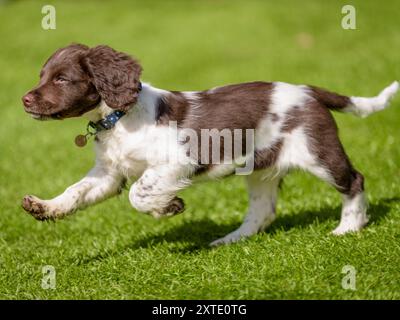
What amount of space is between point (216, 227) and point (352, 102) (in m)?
1.63

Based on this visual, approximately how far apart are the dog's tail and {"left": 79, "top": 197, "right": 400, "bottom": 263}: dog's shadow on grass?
86 cm

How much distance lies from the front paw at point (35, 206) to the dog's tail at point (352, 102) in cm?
215

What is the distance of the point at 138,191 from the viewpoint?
4809mm

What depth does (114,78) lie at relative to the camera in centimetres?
466

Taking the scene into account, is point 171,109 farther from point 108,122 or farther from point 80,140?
point 80,140

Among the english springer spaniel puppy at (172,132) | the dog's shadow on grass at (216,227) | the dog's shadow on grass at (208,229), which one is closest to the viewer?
the english springer spaniel puppy at (172,132)

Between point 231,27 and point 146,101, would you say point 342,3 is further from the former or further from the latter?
point 146,101

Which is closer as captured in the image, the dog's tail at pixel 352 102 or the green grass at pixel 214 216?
the green grass at pixel 214 216

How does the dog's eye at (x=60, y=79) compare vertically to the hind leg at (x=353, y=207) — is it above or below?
above

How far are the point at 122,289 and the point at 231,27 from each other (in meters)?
15.9

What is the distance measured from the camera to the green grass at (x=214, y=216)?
4.33 m

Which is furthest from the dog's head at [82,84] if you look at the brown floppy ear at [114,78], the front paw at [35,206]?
the front paw at [35,206]

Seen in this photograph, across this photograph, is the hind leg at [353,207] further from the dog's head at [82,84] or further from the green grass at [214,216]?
the dog's head at [82,84]
